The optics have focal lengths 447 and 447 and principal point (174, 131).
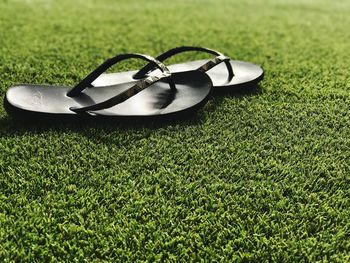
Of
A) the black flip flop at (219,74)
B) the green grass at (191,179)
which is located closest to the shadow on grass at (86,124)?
the green grass at (191,179)

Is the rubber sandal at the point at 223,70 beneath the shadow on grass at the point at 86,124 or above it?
above

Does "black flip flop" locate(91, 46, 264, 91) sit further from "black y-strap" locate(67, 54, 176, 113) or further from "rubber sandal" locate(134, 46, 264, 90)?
"black y-strap" locate(67, 54, 176, 113)

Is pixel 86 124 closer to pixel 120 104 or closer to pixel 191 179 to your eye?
pixel 120 104

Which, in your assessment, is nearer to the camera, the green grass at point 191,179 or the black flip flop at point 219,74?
the green grass at point 191,179

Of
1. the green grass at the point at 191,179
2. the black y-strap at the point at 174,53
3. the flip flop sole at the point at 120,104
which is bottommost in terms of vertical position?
the green grass at the point at 191,179

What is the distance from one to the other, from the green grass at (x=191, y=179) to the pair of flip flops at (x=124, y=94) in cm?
6

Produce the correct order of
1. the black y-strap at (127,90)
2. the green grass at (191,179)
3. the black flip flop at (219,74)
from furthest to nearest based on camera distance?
the black flip flop at (219,74)
the black y-strap at (127,90)
the green grass at (191,179)

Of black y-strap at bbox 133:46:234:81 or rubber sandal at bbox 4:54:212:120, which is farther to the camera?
black y-strap at bbox 133:46:234:81

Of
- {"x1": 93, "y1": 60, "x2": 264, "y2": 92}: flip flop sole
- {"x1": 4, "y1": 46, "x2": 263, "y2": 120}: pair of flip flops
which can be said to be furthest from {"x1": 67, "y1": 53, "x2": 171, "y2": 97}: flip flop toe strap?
{"x1": 93, "y1": 60, "x2": 264, "y2": 92}: flip flop sole

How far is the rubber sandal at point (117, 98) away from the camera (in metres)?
1.49

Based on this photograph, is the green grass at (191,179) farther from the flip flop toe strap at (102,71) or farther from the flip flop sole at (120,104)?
the flip flop toe strap at (102,71)

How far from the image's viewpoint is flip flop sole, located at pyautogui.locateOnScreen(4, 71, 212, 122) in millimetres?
1501

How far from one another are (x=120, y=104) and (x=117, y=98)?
117 mm

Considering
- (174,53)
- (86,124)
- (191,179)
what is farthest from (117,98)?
(174,53)
